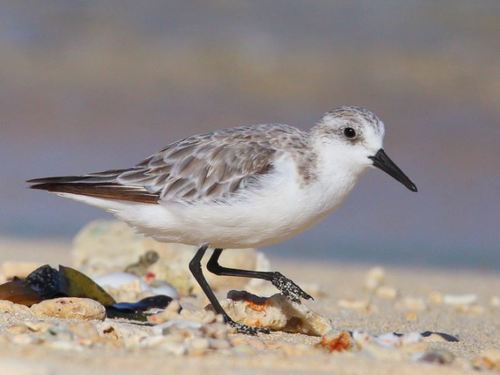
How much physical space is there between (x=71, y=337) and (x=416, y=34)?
1251cm

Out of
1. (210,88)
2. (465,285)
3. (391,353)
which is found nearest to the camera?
(391,353)

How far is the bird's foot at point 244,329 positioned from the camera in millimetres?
5961

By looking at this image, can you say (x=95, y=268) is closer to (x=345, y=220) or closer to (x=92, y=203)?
(x=92, y=203)

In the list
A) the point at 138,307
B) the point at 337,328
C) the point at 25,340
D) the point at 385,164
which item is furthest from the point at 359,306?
the point at 25,340

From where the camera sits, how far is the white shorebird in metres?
6.00

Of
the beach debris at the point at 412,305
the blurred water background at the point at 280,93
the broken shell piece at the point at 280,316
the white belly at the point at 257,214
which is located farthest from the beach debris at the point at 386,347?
the blurred water background at the point at 280,93

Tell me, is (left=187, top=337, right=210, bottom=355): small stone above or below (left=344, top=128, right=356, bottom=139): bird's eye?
below

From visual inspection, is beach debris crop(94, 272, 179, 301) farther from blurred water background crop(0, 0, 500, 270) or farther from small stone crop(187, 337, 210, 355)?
blurred water background crop(0, 0, 500, 270)

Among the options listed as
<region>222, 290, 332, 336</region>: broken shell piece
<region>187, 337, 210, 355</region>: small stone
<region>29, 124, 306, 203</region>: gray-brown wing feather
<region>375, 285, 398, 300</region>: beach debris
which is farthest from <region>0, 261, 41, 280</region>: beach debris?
<region>187, 337, 210, 355</region>: small stone

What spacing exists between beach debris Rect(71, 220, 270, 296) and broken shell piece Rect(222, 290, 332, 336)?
167cm

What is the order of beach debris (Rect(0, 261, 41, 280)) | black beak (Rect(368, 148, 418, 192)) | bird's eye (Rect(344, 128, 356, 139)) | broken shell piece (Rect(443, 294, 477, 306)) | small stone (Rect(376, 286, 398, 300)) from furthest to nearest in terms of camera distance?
small stone (Rect(376, 286, 398, 300)), broken shell piece (Rect(443, 294, 477, 306)), beach debris (Rect(0, 261, 41, 280)), bird's eye (Rect(344, 128, 356, 139)), black beak (Rect(368, 148, 418, 192))

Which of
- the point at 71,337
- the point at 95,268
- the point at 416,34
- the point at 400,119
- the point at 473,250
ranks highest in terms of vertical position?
the point at 416,34

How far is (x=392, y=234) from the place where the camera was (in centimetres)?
1118

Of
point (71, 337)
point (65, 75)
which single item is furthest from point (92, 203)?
point (65, 75)
